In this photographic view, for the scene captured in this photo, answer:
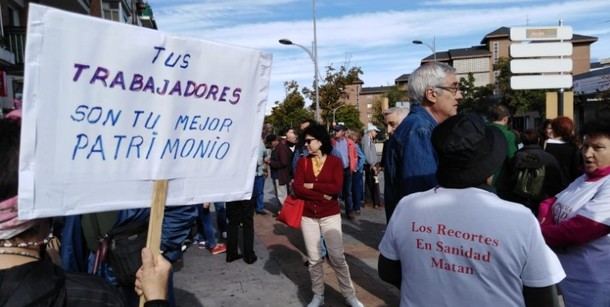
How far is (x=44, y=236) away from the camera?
161 cm

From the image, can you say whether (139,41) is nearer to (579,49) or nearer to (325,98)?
(325,98)

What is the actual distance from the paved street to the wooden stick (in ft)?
11.7

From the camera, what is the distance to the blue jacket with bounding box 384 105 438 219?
8.90 ft

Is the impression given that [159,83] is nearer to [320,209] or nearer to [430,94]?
[430,94]

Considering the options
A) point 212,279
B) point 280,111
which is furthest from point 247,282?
point 280,111

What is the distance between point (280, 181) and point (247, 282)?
4624 millimetres

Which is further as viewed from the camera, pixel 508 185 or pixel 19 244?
pixel 508 185

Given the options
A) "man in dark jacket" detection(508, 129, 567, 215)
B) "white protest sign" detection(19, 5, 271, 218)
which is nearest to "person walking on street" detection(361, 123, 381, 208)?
"man in dark jacket" detection(508, 129, 567, 215)

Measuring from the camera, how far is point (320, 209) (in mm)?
5012

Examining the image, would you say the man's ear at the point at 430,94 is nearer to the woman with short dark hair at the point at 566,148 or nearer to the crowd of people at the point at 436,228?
the crowd of people at the point at 436,228

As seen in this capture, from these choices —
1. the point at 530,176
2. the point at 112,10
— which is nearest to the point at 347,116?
the point at 112,10

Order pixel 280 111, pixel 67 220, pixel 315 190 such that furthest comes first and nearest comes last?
pixel 280 111, pixel 315 190, pixel 67 220

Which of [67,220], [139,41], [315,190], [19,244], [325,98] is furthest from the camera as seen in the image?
[325,98]

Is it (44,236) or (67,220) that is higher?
(44,236)
